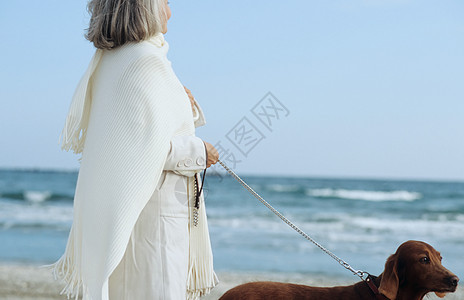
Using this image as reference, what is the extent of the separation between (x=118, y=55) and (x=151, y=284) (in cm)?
93

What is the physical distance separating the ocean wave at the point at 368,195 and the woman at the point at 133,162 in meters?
17.6

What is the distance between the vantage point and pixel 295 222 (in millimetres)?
13750

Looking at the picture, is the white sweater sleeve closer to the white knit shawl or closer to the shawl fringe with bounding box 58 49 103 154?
the white knit shawl

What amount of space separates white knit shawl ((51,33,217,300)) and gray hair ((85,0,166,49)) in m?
0.04

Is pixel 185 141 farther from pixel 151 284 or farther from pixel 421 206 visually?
pixel 421 206

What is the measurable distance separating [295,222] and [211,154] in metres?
11.8

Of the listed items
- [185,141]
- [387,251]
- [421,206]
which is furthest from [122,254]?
[421,206]

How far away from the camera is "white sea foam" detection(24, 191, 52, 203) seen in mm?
19172

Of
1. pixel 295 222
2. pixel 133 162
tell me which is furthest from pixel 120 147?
pixel 295 222

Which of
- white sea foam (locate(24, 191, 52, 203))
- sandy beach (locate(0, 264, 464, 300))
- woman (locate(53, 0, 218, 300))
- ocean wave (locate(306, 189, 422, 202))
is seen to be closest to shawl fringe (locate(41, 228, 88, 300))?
woman (locate(53, 0, 218, 300))

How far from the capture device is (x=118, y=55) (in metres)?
2.12

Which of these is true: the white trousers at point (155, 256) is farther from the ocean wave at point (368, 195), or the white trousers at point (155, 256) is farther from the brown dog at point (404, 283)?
the ocean wave at point (368, 195)

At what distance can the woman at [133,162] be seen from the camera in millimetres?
2043

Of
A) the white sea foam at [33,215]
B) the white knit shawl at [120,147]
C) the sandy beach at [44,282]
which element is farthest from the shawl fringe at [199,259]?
the white sea foam at [33,215]
